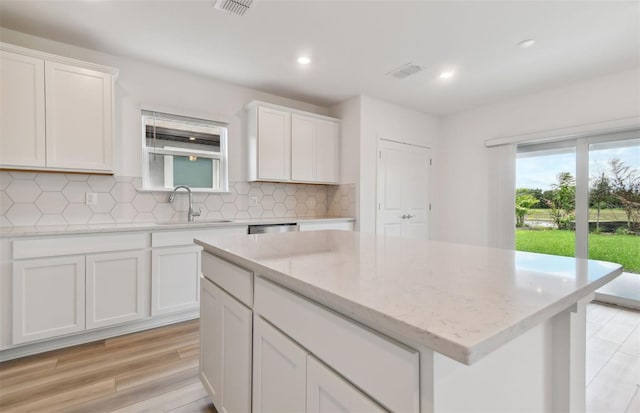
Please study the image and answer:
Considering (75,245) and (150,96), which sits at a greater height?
(150,96)

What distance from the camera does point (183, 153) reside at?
3277 mm

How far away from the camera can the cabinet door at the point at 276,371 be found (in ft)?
2.85

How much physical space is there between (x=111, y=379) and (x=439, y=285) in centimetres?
215

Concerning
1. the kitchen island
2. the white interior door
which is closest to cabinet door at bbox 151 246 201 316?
the kitchen island

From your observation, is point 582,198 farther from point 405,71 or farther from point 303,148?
point 303,148

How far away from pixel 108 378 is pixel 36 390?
1.21ft

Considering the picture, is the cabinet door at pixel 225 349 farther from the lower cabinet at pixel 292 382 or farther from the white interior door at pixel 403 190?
the white interior door at pixel 403 190

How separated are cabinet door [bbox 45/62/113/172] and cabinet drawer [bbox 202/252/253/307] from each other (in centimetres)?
174

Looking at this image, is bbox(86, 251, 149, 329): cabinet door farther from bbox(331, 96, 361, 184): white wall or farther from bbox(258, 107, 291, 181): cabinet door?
bbox(331, 96, 361, 184): white wall

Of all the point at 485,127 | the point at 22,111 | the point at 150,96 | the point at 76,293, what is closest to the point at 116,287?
the point at 76,293

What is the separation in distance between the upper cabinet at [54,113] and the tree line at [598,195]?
4.98 m

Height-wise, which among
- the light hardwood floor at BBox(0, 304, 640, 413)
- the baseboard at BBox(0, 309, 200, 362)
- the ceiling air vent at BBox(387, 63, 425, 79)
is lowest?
the light hardwood floor at BBox(0, 304, 640, 413)

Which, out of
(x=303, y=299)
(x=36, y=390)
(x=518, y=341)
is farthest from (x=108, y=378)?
(x=518, y=341)

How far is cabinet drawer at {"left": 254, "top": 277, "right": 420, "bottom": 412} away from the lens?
0.57 meters
